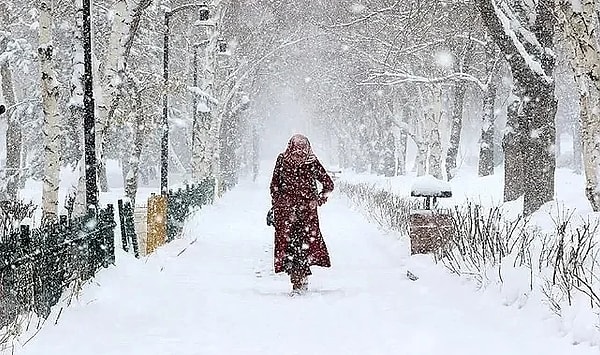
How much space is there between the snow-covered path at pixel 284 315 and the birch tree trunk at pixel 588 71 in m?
2.12

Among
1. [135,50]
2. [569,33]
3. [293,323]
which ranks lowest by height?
[293,323]

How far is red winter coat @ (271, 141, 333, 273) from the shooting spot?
852 centimetres

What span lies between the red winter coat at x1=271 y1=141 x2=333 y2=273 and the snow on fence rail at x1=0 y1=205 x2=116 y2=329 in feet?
6.88

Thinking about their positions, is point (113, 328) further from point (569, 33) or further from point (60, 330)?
point (569, 33)

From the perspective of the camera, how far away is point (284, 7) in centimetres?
3456

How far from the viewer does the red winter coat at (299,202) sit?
8516mm

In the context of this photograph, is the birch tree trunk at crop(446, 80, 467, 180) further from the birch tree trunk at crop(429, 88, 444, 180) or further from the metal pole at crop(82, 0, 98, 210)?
the metal pole at crop(82, 0, 98, 210)

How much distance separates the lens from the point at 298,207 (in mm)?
8516

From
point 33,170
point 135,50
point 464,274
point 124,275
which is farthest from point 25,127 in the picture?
point 464,274

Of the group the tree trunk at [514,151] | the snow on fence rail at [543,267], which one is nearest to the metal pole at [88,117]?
the snow on fence rail at [543,267]

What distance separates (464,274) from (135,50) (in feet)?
65.2

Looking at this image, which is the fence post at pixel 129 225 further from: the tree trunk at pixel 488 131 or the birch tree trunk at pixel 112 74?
the tree trunk at pixel 488 131

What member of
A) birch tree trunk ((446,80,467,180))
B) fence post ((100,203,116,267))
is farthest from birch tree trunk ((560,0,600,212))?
birch tree trunk ((446,80,467,180))

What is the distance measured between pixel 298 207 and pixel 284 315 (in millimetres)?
1888
